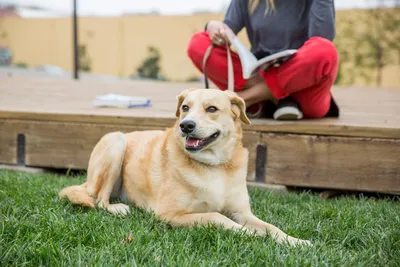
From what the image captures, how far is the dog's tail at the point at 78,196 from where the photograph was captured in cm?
293

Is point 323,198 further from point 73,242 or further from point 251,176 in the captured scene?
point 73,242

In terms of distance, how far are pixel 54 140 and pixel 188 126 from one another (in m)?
1.85

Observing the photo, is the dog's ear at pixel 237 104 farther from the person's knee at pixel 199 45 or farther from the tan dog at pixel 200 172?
the person's knee at pixel 199 45

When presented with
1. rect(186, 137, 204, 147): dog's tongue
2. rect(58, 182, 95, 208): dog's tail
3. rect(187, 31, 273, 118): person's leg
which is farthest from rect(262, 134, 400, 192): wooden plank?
rect(58, 182, 95, 208): dog's tail

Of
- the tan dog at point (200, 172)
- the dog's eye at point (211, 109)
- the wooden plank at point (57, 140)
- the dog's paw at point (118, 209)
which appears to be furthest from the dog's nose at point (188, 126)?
the wooden plank at point (57, 140)

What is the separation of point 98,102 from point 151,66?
40.0 ft

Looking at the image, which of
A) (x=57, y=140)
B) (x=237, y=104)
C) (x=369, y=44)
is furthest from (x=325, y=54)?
(x=369, y=44)

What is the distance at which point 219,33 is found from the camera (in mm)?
3715

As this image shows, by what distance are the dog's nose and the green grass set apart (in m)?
0.49

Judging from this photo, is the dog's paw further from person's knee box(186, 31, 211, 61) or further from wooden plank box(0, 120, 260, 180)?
person's knee box(186, 31, 211, 61)

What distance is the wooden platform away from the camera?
3.56m

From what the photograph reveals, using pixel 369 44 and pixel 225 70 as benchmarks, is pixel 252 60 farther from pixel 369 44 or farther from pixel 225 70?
pixel 369 44

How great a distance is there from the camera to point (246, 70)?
3.50 metres

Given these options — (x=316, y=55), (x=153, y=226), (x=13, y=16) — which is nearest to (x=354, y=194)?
(x=316, y=55)
